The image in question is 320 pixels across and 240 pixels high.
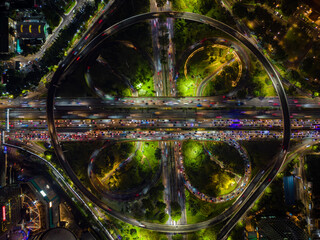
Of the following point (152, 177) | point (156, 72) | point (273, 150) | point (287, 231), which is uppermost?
point (156, 72)

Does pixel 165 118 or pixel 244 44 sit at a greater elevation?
pixel 244 44

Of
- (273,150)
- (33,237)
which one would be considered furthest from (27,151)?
(273,150)

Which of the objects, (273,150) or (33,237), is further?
(273,150)

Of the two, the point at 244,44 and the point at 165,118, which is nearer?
the point at 244,44

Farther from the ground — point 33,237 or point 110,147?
point 110,147

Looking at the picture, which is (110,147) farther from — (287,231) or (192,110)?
(287,231)

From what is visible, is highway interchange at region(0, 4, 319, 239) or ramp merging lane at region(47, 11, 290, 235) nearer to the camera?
ramp merging lane at region(47, 11, 290, 235)

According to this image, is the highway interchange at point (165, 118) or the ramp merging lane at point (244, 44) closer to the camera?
the ramp merging lane at point (244, 44)
